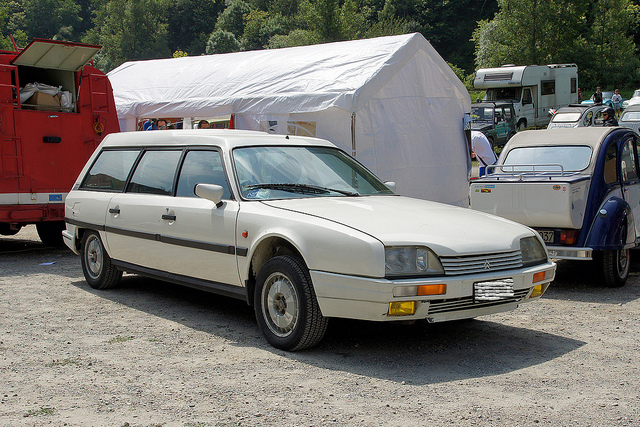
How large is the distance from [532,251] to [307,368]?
75.4 inches

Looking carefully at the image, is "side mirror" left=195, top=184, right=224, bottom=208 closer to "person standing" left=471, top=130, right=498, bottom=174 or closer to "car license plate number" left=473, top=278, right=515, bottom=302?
"car license plate number" left=473, top=278, right=515, bottom=302

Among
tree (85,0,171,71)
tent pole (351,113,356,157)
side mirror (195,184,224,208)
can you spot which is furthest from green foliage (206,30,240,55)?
side mirror (195,184,224,208)

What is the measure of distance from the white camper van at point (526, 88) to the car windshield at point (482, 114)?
2.64m

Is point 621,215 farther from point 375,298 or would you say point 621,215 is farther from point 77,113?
point 77,113

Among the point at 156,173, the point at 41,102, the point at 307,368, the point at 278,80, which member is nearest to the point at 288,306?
the point at 307,368

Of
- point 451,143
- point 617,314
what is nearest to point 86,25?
point 451,143

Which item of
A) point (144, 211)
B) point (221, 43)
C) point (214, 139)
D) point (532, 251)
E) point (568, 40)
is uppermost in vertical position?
point (221, 43)

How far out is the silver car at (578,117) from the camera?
24234 mm

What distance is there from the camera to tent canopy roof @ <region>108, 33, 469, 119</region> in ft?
38.7

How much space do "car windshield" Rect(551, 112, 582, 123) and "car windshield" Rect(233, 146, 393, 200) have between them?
20.4 m

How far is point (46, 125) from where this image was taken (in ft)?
33.3

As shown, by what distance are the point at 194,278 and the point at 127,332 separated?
689mm

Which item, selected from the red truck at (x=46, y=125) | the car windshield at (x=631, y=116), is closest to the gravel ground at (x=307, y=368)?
the red truck at (x=46, y=125)

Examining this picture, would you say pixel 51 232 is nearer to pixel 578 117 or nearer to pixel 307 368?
pixel 307 368
